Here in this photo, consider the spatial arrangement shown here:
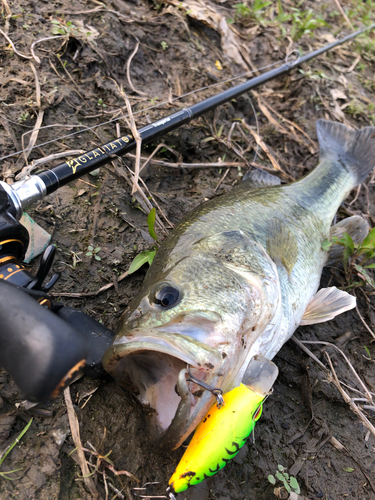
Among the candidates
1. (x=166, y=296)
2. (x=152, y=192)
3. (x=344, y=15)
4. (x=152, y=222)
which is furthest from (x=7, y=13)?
(x=344, y=15)

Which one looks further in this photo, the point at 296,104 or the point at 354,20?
the point at 354,20

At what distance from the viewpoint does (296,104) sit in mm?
4305

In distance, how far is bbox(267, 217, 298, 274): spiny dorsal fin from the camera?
92.2 inches

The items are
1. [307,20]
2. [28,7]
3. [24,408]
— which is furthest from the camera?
[307,20]

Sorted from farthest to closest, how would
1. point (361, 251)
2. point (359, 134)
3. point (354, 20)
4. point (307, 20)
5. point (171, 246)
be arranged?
point (354, 20) → point (307, 20) → point (359, 134) → point (361, 251) → point (171, 246)

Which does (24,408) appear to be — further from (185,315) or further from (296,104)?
(296,104)

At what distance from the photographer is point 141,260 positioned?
2.38 meters

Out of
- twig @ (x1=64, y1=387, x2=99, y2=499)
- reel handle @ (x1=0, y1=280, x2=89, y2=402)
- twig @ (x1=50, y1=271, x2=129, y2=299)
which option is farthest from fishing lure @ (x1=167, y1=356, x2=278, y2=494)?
twig @ (x1=50, y1=271, x2=129, y2=299)

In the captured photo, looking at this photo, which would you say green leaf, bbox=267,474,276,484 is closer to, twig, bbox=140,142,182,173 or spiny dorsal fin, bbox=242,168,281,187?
spiny dorsal fin, bbox=242,168,281,187

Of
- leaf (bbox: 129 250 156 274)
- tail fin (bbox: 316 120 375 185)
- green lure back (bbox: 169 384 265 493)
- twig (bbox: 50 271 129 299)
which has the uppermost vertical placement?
tail fin (bbox: 316 120 375 185)

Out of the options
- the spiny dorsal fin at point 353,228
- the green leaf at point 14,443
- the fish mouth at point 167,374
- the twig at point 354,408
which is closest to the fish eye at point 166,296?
the fish mouth at point 167,374

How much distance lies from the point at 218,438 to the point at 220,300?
623mm

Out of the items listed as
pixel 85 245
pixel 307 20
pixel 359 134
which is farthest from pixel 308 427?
pixel 307 20

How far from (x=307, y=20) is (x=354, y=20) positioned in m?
1.89
